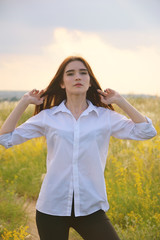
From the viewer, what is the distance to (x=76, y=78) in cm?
225

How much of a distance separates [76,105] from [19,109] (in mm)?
461

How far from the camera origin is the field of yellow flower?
10.8ft

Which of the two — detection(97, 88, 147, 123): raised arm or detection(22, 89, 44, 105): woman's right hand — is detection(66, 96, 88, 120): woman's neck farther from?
detection(22, 89, 44, 105): woman's right hand

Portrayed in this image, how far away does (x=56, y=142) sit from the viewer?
2.19 metres


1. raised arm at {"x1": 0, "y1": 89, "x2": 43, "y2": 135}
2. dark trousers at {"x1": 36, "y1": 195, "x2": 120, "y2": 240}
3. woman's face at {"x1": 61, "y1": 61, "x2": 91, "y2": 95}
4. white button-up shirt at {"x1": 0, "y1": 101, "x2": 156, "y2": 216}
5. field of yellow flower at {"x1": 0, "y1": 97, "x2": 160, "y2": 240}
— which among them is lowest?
field of yellow flower at {"x1": 0, "y1": 97, "x2": 160, "y2": 240}

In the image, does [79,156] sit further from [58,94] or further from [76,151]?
[58,94]

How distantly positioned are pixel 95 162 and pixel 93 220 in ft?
1.34

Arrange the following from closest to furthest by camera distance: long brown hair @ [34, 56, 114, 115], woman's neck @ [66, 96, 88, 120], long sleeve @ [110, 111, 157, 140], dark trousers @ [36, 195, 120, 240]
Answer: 1. dark trousers @ [36, 195, 120, 240]
2. long sleeve @ [110, 111, 157, 140]
3. woman's neck @ [66, 96, 88, 120]
4. long brown hair @ [34, 56, 114, 115]

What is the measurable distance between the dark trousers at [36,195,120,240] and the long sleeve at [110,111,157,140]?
598 millimetres

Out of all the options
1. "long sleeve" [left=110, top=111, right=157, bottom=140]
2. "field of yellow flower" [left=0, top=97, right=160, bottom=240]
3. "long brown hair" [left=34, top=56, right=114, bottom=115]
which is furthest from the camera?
"field of yellow flower" [left=0, top=97, right=160, bottom=240]

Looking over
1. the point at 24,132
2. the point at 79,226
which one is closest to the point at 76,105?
the point at 24,132

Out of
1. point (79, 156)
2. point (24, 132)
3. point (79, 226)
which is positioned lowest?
point (79, 226)

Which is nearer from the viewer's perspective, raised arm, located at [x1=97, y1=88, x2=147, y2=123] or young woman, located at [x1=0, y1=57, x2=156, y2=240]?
young woman, located at [x1=0, y1=57, x2=156, y2=240]

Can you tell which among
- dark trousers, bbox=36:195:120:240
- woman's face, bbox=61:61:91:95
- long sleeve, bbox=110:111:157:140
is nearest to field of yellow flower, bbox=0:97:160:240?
dark trousers, bbox=36:195:120:240
